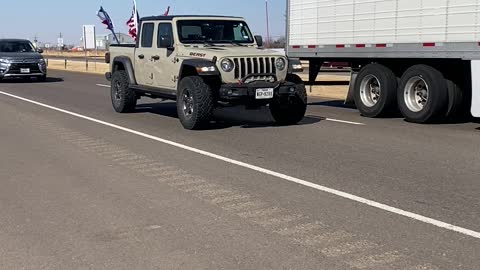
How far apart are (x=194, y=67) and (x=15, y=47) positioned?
56.9 ft

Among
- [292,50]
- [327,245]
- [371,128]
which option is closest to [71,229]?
[327,245]

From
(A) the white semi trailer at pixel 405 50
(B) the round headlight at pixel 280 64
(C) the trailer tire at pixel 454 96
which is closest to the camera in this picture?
(A) the white semi trailer at pixel 405 50

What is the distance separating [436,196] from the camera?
232 inches

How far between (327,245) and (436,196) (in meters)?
1.88

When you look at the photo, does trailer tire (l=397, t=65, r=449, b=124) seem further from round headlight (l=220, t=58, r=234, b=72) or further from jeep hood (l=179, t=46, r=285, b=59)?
round headlight (l=220, t=58, r=234, b=72)

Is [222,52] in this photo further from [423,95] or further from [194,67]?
[423,95]

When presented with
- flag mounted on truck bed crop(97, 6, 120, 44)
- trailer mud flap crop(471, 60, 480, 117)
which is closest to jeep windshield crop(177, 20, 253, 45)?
trailer mud flap crop(471, 60, 480, 117)

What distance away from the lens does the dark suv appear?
23.7 m

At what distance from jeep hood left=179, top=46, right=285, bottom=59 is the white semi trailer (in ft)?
8.89

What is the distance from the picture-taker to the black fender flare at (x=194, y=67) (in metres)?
10.1

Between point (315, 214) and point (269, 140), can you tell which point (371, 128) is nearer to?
point (269, 140)

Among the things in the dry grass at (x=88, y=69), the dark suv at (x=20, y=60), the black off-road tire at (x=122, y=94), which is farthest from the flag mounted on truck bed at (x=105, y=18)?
the black off-road tire at (x=122, y=94)

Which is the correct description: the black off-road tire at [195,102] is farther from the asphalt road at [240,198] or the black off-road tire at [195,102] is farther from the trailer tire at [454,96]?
the trailer tire at [454,96]

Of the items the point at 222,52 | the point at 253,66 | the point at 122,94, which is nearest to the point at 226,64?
the point at 222,52
